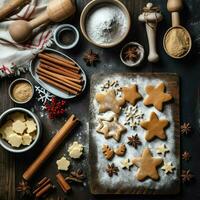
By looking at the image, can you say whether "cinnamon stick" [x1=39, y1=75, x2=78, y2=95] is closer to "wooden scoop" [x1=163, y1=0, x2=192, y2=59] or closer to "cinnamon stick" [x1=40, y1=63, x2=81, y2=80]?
"cinnamon stick" [x1=40, y1=63, x2=81, y2=80]

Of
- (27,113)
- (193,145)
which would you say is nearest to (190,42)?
(193,145)

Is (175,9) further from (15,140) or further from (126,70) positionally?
(15,140)

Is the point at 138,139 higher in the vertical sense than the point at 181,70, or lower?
lower

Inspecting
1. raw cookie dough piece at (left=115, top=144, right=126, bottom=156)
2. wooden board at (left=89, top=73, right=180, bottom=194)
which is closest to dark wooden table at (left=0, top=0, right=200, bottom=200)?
wooden board at (left=89, top=73, right=180, bottom=194)

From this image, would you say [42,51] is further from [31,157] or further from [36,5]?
[31,157]

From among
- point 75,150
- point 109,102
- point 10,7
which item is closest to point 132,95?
point 109,102

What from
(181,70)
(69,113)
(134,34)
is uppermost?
(134,34)
